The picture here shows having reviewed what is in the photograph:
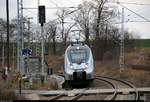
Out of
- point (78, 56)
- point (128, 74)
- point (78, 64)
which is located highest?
point (78, 56)

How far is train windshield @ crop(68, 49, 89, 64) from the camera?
34719 mm

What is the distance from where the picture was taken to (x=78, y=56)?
34906 mm

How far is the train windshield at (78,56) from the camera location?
114 feet

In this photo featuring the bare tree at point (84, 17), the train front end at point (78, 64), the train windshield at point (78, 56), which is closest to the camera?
the train front end at point (78, 64)

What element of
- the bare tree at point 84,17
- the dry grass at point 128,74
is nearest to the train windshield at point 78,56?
the dry grass at point 128,74

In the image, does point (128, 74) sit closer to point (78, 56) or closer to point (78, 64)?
point (78, 56)

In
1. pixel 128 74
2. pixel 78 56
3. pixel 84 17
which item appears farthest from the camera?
pixel 84 17

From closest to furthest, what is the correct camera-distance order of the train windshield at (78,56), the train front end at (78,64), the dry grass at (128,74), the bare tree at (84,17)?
the train front end at (78,64), the train windshield at (78,56), the dry grass at (128,74), the bare tree at (84,17)

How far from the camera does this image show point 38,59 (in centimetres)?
3812

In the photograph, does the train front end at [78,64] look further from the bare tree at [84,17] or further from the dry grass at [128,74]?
the bare tree at [84,17]

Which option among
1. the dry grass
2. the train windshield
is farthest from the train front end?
the dry grass

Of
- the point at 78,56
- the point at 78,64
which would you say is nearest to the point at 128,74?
the point at 78,56

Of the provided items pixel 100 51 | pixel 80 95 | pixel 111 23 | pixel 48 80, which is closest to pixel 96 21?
pixel 111 23

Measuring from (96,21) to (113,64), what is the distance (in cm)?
1733
